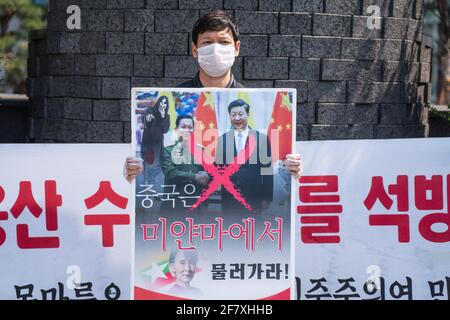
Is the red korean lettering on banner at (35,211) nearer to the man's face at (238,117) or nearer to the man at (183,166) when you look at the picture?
the man at (183,166)

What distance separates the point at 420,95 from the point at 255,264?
4424 mm

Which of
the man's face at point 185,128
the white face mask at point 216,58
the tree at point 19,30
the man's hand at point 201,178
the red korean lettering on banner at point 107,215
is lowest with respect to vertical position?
the red korean lettering on banner at point 107,215

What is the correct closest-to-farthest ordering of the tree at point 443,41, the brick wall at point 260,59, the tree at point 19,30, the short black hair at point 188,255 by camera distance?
1. the short black hair at point 188,255
2. the brick wall at point 260,59
3. the tree at point 443,41
4. the tree at point 19,30

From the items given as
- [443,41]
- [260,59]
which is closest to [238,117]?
[260,59]

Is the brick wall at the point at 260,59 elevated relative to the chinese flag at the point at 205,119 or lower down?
elevated

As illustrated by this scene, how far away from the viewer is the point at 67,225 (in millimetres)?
5457

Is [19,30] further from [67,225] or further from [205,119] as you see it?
[205,119]

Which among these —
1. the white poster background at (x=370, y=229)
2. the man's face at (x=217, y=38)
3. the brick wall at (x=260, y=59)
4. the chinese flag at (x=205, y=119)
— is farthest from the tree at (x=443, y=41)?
the chinese flag at (x=205, y=119)

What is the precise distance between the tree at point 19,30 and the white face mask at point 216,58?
13.5 metres

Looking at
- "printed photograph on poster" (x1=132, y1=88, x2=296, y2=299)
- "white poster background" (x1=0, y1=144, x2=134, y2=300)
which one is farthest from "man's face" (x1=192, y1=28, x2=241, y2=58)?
"white poster background" (x1=0, y1=144, x2=134, y2=300)

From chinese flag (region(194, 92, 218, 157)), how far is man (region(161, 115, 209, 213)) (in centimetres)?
4

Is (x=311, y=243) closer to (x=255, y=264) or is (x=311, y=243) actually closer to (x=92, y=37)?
(x=255, y=264)

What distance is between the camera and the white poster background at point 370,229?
5551mm

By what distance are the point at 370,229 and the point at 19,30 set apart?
56.4ft
